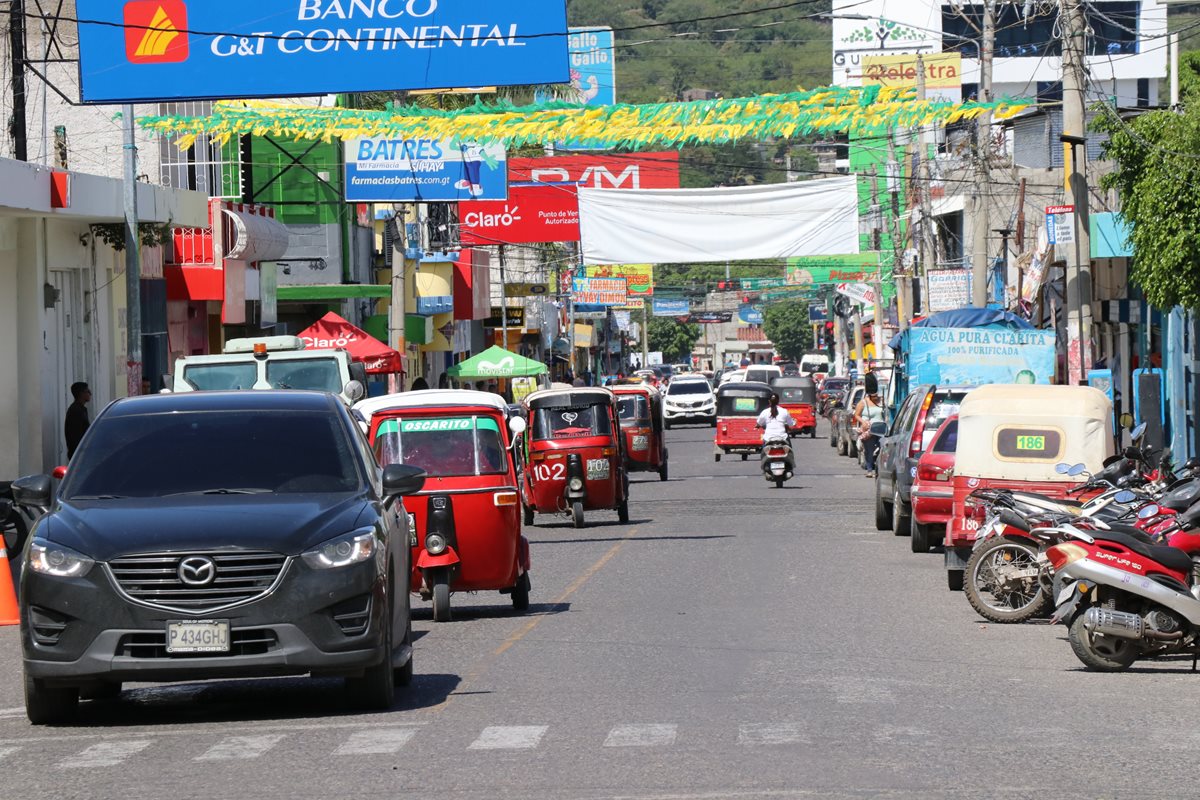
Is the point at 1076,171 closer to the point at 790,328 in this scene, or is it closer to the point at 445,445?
the point at 445,445

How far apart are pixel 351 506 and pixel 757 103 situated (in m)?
13.9

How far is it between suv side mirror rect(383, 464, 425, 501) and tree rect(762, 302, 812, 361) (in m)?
159

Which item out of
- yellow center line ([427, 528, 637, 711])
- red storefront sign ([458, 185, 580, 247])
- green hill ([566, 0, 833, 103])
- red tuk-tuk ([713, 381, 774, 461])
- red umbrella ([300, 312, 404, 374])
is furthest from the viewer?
green hill ([566, 0, 833, 103])

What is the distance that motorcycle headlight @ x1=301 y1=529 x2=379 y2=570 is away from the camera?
32.3ft

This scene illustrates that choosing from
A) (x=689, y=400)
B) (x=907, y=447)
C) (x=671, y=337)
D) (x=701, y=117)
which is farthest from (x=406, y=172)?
(x=671, y=337)

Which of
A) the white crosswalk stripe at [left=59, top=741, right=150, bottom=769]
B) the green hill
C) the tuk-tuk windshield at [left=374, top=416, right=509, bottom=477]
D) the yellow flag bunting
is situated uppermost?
the green hill

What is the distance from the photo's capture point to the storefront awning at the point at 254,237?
114 feet

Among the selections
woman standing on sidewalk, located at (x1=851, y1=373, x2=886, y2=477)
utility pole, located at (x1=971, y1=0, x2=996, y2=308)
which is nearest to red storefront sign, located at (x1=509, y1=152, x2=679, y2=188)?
woman standing on sidewalk, located at (x1=851, y1=373, x2=886, y2=477)

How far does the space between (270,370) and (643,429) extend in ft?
57.7

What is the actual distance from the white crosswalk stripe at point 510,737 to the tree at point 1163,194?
52.8ft

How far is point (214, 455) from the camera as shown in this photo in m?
10.9

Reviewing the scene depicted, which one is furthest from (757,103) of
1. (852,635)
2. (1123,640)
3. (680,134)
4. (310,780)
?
(310,780)

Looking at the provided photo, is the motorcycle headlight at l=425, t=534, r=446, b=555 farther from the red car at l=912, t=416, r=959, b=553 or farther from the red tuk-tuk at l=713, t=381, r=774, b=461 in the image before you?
the red tuk-tuk at l=713, t=381, r=774, b=461

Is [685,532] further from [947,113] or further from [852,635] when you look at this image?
[852,635]
